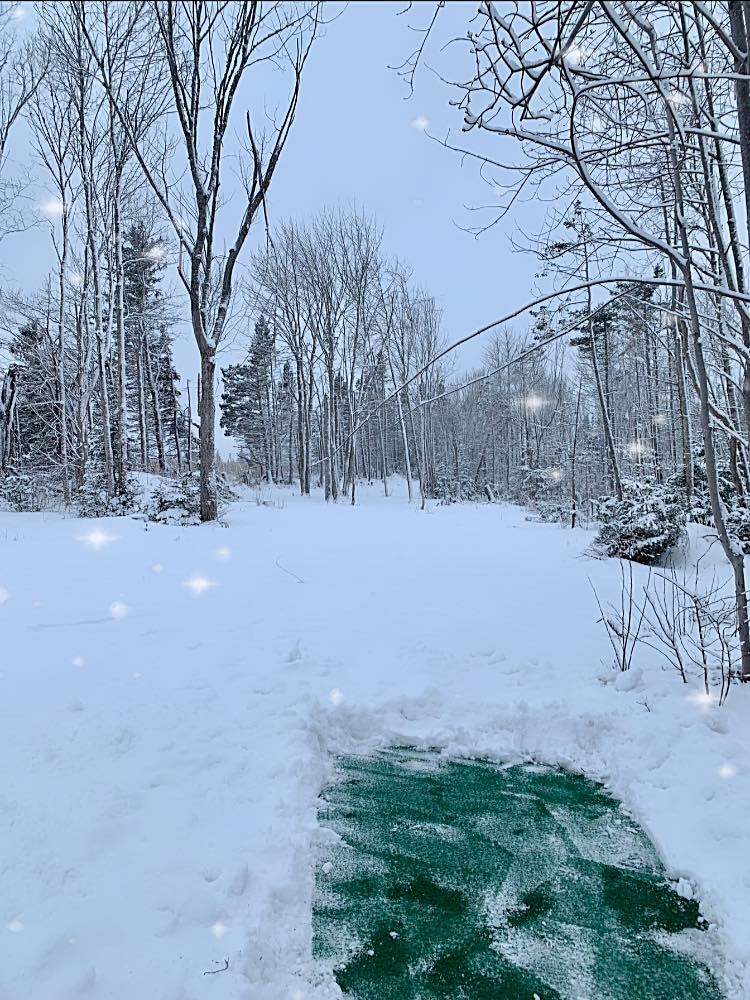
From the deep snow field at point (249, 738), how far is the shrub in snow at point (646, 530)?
6.59 feet

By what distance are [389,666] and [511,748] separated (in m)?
1.11

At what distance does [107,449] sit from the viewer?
1214cm

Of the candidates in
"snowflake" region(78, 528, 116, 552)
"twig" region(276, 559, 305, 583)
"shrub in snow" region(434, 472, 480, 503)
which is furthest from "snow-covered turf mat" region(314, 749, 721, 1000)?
"shrub in snow" region(434, 472, 480, 503)

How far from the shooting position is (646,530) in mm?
7977

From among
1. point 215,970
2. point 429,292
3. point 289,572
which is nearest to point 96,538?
point 289,572

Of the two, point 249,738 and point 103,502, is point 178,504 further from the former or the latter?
point 249,738

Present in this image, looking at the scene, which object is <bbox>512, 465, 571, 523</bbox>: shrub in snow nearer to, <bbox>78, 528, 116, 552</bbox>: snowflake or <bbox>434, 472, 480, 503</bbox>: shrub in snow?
<bbox>434, 472, 480, 503</bbox>: shrub in snow

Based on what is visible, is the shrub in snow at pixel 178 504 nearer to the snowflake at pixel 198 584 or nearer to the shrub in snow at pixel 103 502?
the shrub in snow at pixel 103 502

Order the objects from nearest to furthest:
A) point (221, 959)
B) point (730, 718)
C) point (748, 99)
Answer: point (221, 959), point (748, 99), point (730, 718)

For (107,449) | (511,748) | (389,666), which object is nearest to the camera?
(511,748)

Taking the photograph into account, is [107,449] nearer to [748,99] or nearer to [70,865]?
[70,865]

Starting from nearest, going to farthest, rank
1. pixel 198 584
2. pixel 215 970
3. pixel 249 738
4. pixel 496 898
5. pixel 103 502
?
1. pixel 215 970
2. pixel 496 898
3. pixel 249 738
4. pixel 198 584
5. pixel 103 502

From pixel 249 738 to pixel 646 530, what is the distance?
7.02m

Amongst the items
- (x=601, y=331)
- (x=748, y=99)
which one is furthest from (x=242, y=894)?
(x=601, y=331)
